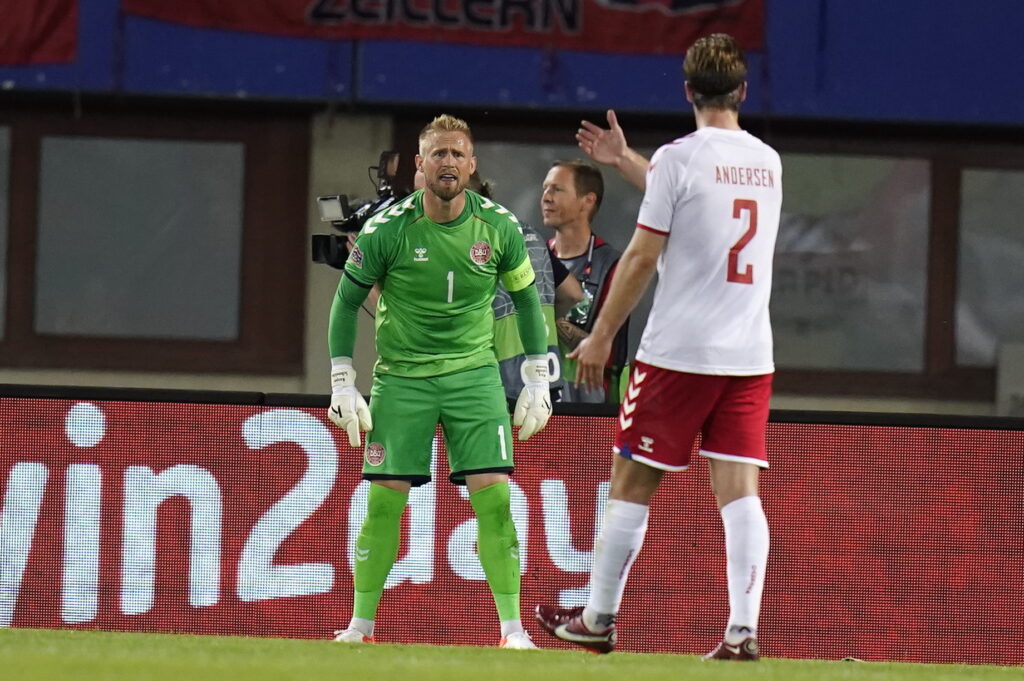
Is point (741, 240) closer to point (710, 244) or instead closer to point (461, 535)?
point (710, 244)

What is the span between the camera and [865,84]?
38.4ft

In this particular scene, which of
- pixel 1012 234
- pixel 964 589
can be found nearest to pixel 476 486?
pixel 964 589

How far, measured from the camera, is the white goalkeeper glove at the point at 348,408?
22.7 feet

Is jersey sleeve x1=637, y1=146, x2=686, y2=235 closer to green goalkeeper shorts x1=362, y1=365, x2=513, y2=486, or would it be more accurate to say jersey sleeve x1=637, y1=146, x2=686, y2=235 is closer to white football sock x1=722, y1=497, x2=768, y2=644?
white football sock x1=722, y1=497, x2=768, y2=644

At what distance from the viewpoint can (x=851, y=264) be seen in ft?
39.1

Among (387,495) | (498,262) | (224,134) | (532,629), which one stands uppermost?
(224,134)

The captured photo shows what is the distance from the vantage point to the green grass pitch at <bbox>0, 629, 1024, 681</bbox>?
4910 mm

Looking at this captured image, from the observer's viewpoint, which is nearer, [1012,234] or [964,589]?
[964,589]

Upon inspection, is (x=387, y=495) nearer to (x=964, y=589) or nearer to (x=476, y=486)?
(x=476, y=486)

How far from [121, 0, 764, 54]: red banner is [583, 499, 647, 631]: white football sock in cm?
623

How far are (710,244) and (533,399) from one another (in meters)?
1.78

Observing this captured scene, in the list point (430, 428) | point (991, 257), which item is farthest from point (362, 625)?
point (991, 257)

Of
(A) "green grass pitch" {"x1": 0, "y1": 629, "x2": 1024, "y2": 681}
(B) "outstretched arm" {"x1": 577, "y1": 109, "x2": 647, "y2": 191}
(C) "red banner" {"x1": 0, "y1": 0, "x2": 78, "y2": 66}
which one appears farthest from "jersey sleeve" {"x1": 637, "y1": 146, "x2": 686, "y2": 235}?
(C) "red banner" {"x1": 0, "y1": 0, "x2": 78, "y2": 66}

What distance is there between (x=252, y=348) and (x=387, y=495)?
5.26 metres
